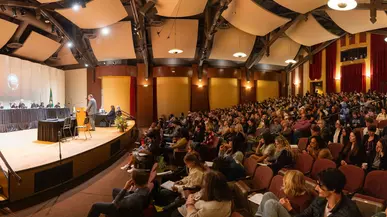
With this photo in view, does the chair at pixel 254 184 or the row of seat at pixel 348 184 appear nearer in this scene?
the row of seat at pixel 348 184

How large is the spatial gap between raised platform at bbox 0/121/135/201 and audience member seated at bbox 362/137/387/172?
15.2 ft

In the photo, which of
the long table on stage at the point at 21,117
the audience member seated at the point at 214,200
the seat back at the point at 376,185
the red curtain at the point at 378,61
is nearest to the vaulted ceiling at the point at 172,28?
the red curtain at the point at 378,61

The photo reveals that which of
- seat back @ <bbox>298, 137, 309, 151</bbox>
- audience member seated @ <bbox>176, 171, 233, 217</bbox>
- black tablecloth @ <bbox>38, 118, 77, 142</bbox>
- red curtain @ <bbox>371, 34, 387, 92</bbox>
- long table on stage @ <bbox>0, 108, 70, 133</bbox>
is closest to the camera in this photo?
audience member seated @ <bbox>176, 171, 233, 217</bbox>

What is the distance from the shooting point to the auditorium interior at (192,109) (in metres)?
2.85

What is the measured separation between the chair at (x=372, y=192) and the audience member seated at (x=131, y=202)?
6.29 ft

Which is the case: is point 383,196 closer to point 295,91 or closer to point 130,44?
point 130,44

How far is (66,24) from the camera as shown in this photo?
1227 cm

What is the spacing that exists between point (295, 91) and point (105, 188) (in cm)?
1537

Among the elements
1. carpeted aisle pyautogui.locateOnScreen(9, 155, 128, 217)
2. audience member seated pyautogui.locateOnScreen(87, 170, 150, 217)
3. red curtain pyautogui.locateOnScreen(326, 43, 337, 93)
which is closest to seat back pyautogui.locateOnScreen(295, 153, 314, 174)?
audience member seated pyautogui.locateOnScreen(87, 170, 150, 217)

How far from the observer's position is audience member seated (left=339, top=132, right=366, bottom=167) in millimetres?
3576

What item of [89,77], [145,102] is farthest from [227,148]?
[89,77]

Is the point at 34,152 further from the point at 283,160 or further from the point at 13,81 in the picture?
the point at 13,81

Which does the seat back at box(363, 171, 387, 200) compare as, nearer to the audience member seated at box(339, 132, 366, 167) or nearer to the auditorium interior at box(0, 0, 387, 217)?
the auditorium interior at box(0, 0, 387, 217)

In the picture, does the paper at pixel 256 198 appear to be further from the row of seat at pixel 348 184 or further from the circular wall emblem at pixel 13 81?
the circular wall emblem at pixel 13 81
